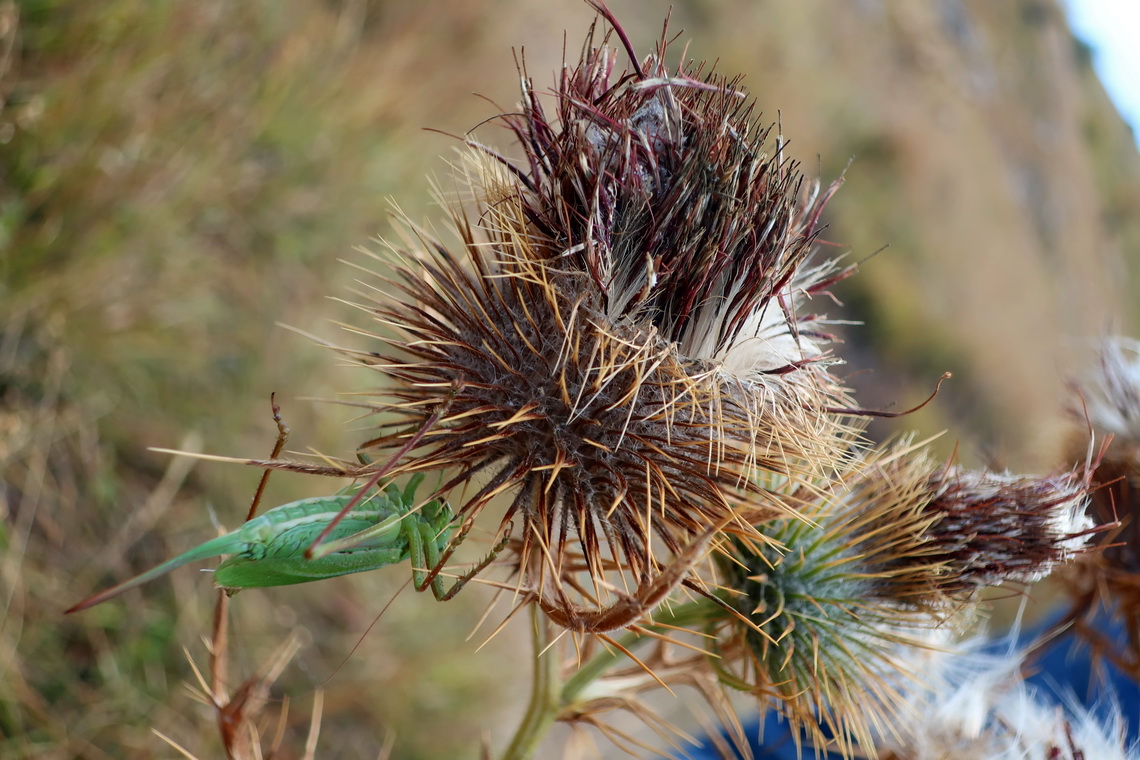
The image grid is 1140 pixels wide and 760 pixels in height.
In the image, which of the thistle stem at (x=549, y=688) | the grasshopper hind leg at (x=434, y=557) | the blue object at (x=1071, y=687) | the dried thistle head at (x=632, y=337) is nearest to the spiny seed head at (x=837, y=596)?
the thistle stem at (x=549, y=688)

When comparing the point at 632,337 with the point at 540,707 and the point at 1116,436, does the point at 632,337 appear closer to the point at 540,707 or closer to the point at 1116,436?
the point at 540,707

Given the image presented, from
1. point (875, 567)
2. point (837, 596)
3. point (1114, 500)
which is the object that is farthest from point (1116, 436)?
point (837, 596)

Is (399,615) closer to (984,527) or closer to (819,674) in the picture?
(819,674)

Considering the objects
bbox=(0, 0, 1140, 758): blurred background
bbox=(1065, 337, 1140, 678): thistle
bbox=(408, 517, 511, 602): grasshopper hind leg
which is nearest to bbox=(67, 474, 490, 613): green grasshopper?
bbox=(408, 517, 511, 602): grasshopper hind leg

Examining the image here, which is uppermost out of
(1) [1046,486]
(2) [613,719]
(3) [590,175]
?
(3) [590,175]

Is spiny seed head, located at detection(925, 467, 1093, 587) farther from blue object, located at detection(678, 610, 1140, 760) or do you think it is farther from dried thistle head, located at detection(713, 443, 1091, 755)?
blue object, located at detection(678, 610, 1140, 760)

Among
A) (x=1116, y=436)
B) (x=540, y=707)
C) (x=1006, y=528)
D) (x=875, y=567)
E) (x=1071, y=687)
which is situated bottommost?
(x=540, y=707)

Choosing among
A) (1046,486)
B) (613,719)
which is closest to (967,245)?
(613,719)
